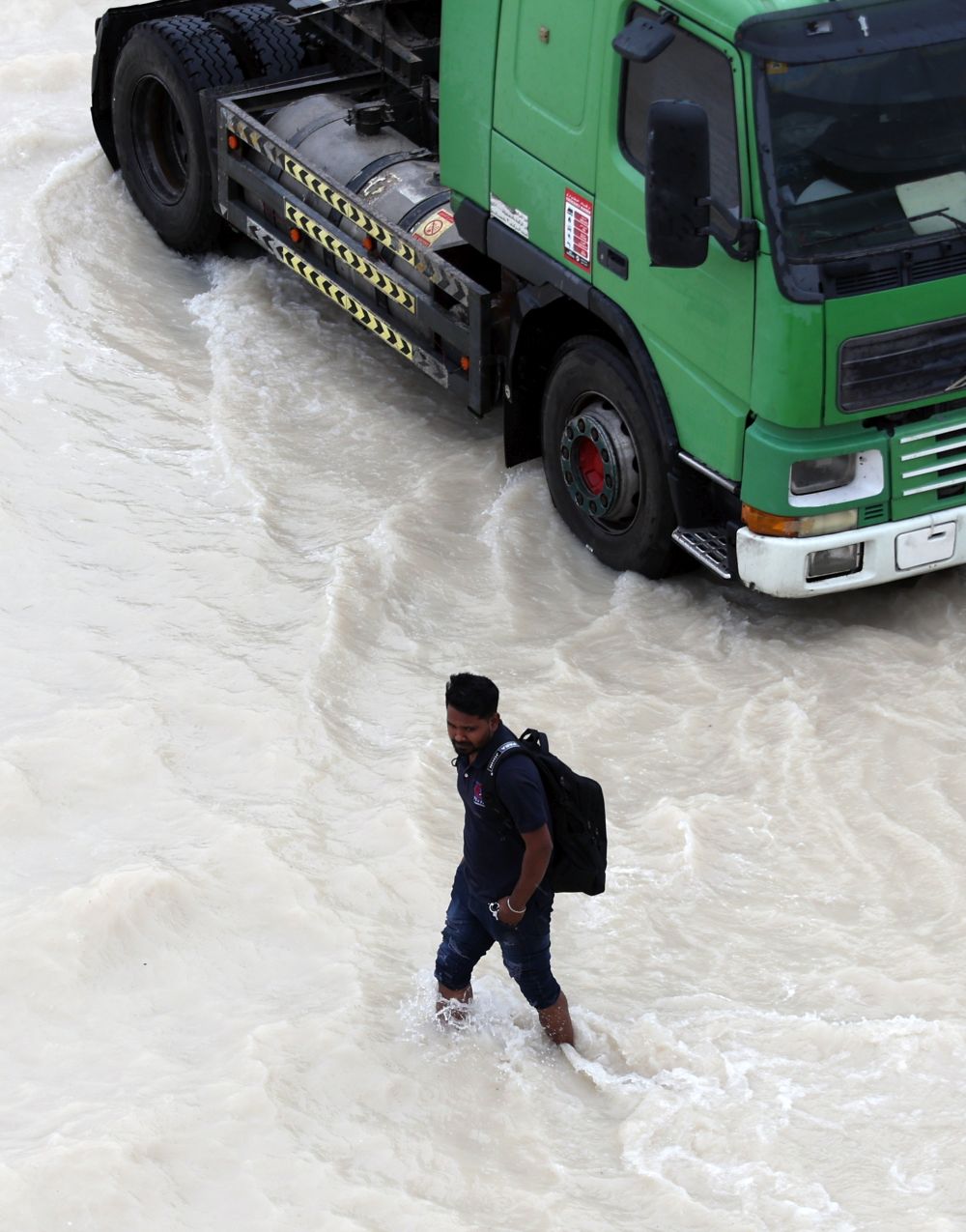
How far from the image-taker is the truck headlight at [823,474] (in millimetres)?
6477

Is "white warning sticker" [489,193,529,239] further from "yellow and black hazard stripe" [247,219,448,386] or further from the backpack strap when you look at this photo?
the backpack strap

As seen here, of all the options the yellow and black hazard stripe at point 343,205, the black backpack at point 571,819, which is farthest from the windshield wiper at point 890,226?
the black backpack at point 571,819

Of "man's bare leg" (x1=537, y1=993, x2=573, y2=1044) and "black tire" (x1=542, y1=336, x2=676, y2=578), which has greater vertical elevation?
"black tire" (x1=542, y1=336, x2=676, y2=578)

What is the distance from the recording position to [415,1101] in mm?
4988

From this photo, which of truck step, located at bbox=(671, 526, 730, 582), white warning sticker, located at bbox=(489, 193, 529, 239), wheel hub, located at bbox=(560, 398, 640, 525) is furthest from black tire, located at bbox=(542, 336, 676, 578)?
white warning sticker, located at bbox=(489, 193, 529, 239)

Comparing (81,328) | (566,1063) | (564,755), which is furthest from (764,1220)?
(81,328)

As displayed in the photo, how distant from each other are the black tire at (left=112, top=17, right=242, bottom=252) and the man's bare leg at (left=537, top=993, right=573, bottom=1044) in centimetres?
553

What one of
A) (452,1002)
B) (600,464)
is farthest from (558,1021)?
(600,464)

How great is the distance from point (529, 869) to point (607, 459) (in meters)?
2.87

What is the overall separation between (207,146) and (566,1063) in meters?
5.60

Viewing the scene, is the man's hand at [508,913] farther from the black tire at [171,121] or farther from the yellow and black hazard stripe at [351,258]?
the black tire at [171,121]

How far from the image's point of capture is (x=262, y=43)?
30.6 ft

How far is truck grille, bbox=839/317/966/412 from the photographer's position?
6.23 m

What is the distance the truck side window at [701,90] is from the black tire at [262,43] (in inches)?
128
